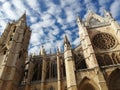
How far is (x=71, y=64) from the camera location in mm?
19719

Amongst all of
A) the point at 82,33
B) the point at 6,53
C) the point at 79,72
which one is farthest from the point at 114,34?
the point at 6,53

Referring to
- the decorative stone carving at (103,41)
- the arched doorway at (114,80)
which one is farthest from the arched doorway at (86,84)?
the decorative stone carving at (103,41)

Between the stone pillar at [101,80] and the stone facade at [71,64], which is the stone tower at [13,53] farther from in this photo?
the stone pillar at [101,80]

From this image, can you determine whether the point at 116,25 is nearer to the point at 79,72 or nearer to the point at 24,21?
the point at 79,72

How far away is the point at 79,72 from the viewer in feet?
61.1

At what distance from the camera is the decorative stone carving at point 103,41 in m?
23.2

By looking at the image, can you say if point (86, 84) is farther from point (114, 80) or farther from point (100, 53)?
point (100, 53)

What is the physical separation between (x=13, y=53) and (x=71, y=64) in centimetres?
1039

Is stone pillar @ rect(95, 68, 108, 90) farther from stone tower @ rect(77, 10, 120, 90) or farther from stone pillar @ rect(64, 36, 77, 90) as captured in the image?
stone pillar @ rect(64, 36, 77, 90)

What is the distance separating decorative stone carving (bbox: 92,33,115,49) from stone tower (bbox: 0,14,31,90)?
12781mm

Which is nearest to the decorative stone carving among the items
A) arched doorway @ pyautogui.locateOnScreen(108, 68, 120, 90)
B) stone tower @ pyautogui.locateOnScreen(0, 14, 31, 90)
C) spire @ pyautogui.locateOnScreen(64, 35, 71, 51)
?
spire @ pyautogui.locateOnScreen(64, 35, 71, 51)

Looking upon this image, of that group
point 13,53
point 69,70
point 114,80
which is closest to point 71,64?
point 69,70

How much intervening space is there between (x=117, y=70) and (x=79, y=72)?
4.62m

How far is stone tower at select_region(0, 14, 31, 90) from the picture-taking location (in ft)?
70.1
